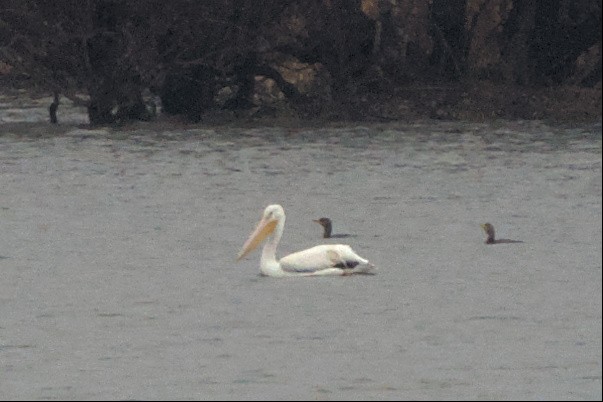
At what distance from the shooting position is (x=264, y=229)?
717 inches

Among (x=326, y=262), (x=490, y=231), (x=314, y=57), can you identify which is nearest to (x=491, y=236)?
(x=490, y=231)

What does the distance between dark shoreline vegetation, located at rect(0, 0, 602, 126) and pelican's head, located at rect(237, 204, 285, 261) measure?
1675 cm

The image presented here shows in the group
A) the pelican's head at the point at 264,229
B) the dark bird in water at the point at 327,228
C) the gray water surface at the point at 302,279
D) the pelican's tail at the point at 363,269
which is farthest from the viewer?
the dark bird in water at the point at 327,228

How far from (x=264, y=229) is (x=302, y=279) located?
1.30m

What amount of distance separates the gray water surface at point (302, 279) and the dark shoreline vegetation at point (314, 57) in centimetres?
465

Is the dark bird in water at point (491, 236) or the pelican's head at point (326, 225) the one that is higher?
the dark bird in water at point (491, 236)

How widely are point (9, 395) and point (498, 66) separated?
28545mm

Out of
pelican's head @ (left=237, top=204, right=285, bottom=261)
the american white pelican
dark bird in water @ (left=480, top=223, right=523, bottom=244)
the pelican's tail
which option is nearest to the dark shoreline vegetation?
dark bird in water @ (left=480, top=223, right=523, bottom=244)

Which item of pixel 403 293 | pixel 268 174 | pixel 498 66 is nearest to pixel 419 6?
pixel 498 66

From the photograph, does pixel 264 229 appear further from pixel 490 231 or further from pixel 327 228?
pixel 490 231

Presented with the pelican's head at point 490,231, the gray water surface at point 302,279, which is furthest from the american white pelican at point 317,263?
the pelican's head at point 490,231

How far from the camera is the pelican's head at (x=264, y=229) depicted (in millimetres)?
17859

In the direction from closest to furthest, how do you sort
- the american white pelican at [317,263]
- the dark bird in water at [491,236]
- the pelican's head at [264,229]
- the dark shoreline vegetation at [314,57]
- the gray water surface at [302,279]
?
the gray water surface at [302,279] → the american white pelican at [317,263] → the pelican's head at [264,229] → the dark bird in water at [491,236] → the dark shoreline vegetation at [314,57]

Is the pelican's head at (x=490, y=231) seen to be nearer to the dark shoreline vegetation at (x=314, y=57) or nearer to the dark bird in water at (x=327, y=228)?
the dark bird in water at (x=327, y=228)
